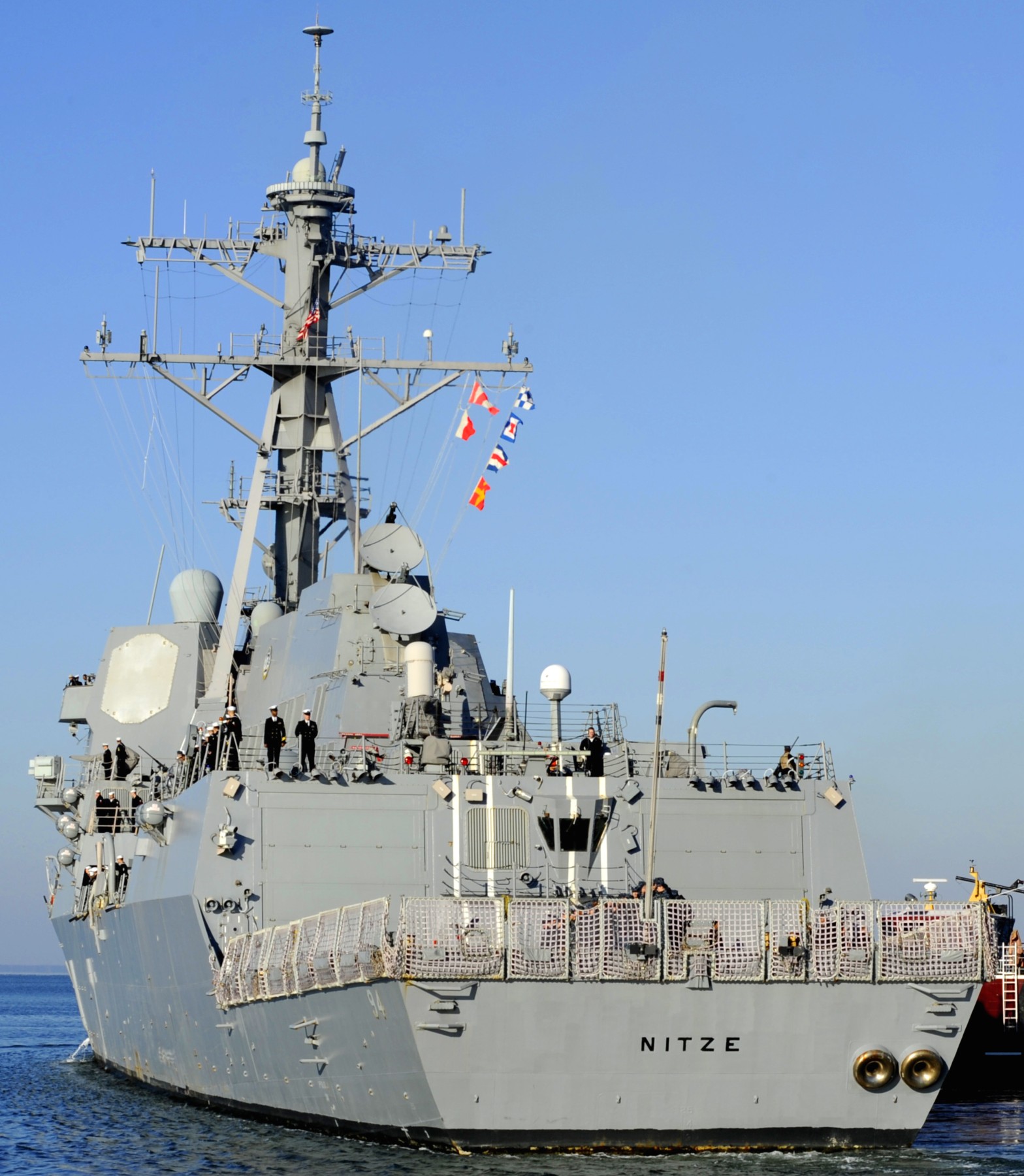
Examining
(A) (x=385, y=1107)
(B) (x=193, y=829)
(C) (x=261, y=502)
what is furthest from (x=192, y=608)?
(A) (x=385, y=1107)

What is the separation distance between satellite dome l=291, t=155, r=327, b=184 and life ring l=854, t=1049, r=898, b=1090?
54.9ft

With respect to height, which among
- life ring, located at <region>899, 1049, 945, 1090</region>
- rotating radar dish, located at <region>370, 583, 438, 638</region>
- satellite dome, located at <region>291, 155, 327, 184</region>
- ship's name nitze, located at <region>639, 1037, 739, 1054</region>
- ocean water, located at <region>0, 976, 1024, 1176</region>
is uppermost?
satellite dome, located at <region>291, 155, 327, 184</region>

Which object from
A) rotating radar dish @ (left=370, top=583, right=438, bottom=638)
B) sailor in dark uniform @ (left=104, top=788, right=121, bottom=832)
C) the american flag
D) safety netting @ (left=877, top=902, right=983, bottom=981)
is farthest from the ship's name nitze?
the american flag

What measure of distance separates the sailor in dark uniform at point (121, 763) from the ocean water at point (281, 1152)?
4.35 metres

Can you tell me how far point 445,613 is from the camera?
24656mm

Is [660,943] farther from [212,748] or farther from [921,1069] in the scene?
[212,748]

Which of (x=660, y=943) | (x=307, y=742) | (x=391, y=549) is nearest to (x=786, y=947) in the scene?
(x=660, y=943)

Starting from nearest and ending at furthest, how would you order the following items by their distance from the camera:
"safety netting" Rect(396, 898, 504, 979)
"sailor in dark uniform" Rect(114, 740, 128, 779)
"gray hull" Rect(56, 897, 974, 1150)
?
1. "safety netting" Rect(396, 898, 504, 979)
2. "gray hull" Rect(56, 897, 974, 1150)
3. "sailor in dark uniform" Rect(114, 740, 128, 779)

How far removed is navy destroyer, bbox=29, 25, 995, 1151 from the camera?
629 inches

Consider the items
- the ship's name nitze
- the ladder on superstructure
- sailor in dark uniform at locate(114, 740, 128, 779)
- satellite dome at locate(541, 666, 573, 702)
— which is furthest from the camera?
the ladder on superstructure

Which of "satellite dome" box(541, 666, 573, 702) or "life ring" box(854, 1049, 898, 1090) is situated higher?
"satellite dome" box(541, 666, 573, 702)

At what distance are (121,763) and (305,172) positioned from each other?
935 cm

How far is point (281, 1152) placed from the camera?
56.9ft

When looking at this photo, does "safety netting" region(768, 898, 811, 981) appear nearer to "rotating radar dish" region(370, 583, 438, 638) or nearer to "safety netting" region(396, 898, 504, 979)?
"safety netting" region(396, 898, 504, 979)
